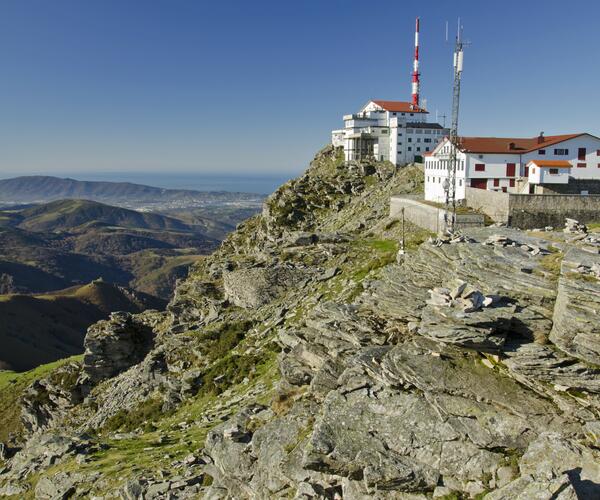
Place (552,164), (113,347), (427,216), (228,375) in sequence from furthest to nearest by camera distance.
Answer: (113,347) → (427,216) → (552,164) → (228,375)

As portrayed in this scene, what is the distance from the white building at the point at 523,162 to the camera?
51.9 meters

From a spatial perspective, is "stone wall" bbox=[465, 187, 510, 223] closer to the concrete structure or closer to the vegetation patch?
the concrete structure

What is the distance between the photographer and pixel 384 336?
23.6 metres

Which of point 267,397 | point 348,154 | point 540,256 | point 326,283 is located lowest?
point 267,397

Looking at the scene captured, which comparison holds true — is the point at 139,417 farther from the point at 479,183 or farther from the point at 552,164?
the point at 552,164

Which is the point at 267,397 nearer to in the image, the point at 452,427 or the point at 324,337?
the point at 324,337

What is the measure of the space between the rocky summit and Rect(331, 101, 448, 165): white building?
64.3 metres

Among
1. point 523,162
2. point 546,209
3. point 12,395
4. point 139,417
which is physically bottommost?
point 12,395

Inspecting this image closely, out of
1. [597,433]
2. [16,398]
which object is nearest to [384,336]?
[597,433]

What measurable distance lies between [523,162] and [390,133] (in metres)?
52.0

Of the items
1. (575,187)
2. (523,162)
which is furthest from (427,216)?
(575,187)

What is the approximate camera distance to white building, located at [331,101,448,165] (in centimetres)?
10212

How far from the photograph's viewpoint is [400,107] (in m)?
113

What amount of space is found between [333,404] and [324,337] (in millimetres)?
5432
